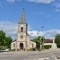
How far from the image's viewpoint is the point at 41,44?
122500 mm

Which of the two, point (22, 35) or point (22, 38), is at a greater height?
point (22, 35)

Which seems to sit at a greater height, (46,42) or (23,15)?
(23,15)

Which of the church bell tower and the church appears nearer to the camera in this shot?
the church

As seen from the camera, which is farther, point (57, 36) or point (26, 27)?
point (57, 36)

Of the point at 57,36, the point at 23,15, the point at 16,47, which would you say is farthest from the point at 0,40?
the point at 57,36

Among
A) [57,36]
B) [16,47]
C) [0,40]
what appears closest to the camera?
[0,40]

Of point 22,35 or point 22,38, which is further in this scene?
point 22,38

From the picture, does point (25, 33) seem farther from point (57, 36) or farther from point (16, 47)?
point (57, 36)

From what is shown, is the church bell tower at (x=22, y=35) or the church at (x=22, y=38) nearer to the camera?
the church at (x=22, y=38)

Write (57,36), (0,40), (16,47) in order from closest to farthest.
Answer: (0,40) → (16,47) → (57,36)

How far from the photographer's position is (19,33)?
118562mm

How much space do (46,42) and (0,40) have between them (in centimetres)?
6490

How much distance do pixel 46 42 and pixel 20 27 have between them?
47.8 metres

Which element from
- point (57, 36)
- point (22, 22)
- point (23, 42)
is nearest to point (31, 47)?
point (23, 42)
